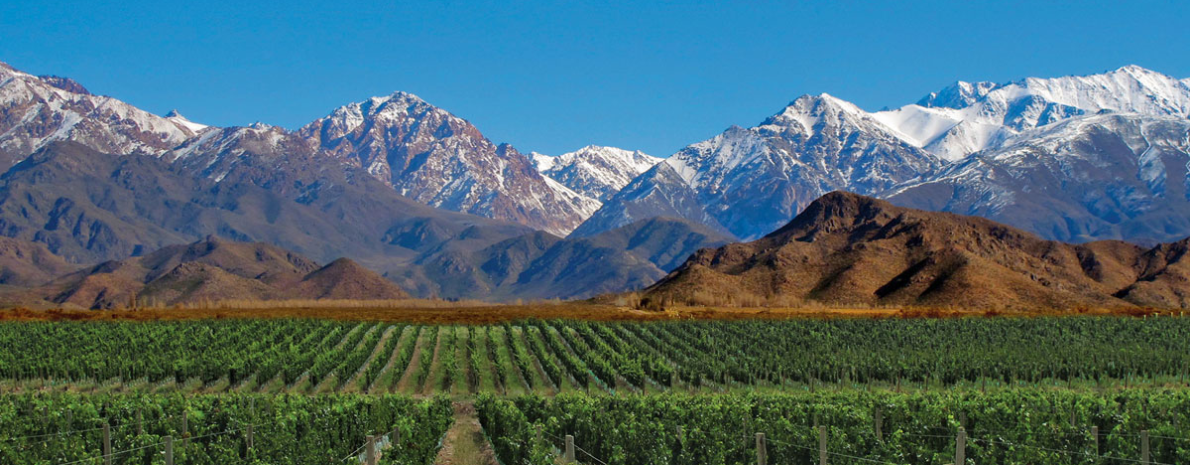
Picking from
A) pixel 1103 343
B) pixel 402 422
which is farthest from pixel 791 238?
pixel 402 422

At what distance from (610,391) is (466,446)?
15.5m

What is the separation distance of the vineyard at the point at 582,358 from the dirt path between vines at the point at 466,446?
A: 8.15 m

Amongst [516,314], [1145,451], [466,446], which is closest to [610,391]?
[466,446]

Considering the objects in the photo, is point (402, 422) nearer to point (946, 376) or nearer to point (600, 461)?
point (600, 461)

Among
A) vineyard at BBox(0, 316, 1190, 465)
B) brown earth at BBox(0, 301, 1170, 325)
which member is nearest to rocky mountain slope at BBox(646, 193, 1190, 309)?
brown earth at BBox(0, 301, 1170, 325)

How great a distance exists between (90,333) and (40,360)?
51.7 feet

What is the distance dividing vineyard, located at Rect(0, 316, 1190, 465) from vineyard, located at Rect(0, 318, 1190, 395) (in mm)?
202

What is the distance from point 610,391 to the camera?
53031mm

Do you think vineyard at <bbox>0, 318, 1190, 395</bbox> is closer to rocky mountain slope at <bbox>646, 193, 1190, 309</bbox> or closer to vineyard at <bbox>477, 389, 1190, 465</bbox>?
vineyard at <bbox>477, 389, 1190, 465</bbox>

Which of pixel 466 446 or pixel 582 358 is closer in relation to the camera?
pixel 466 446

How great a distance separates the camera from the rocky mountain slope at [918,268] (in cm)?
12412

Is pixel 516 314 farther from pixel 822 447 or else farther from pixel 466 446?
pixel 822 447

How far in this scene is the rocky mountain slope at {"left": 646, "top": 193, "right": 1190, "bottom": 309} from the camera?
12412 centimetres

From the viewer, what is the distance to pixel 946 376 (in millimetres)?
54906
